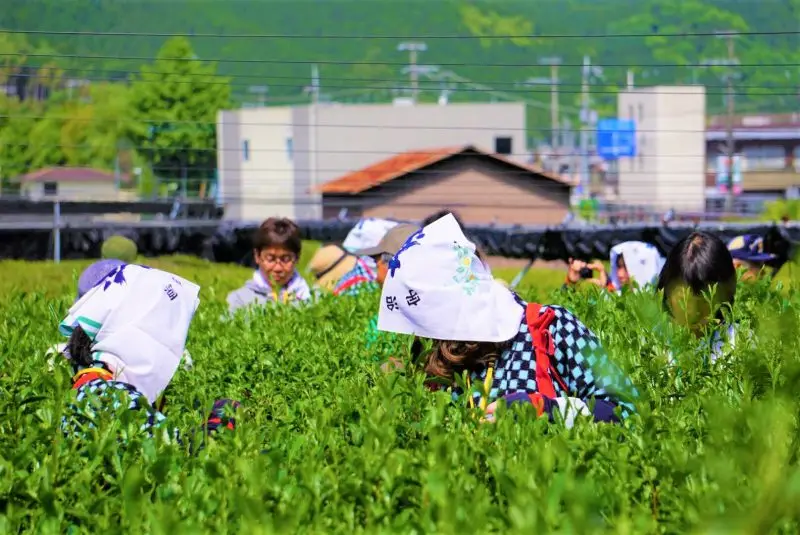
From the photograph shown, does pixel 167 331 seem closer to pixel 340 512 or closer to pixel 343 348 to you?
pixel 343 348

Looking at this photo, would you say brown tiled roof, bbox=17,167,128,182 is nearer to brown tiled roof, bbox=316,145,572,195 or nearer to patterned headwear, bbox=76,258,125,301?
brown tiled roof, bbox=316,145,572,195

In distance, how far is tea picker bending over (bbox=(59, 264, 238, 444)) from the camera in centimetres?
488

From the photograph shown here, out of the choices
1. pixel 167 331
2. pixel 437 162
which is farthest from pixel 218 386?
pixel 437 162

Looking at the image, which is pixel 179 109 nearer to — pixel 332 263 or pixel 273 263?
pixel 332 263

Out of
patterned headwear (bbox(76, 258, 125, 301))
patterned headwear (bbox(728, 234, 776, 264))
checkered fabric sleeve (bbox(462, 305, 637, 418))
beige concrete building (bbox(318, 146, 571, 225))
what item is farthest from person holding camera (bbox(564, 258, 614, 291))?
beige concrete building (bbox(318, 146, 571, 225))

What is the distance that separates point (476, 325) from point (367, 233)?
639 centimetres

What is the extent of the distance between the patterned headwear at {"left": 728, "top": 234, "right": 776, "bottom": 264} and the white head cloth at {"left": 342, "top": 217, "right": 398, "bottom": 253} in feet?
8.58

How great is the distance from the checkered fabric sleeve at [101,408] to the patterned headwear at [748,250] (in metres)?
5.62

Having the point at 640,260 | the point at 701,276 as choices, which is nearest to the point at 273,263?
the point at 640,260

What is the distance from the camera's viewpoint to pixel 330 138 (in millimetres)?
84812

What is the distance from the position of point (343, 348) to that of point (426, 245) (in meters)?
1.58

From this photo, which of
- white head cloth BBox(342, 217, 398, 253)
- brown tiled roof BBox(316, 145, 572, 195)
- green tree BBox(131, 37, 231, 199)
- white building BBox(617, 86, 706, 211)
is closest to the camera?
white head cloth BBox(342, 217, 398, 253)

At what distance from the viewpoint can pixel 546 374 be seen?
15.4 ft

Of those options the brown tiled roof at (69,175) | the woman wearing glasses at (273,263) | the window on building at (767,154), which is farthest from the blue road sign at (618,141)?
the woman wearing glasses at (273,263)
